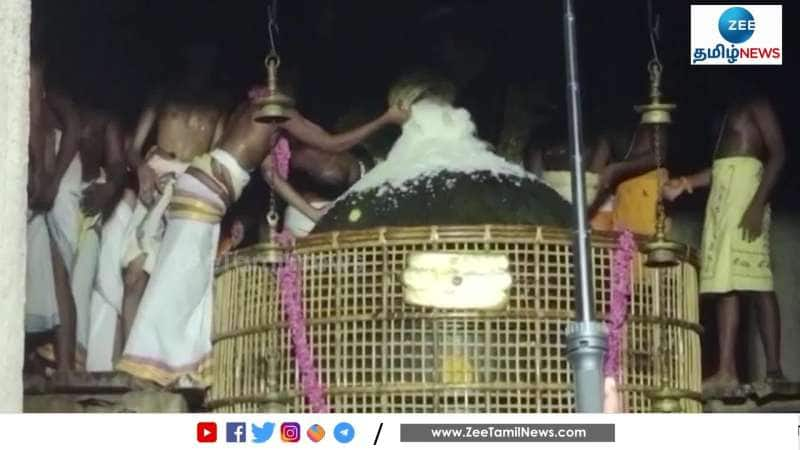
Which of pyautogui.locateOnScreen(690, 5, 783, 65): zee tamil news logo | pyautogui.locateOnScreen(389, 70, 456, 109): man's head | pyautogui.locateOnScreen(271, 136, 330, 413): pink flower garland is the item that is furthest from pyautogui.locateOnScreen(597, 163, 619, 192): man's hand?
pyautogui.locateOnScreen(271, 136, 330, 413): pink flower garland

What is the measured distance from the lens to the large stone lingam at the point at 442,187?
7398mm

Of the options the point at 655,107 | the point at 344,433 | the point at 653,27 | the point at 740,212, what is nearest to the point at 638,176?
the point at 655,107

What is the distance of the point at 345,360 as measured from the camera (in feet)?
23.9

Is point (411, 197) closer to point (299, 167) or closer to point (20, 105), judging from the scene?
point (299, 167)

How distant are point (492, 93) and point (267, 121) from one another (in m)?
0.81

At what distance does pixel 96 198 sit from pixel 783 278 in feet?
8.18

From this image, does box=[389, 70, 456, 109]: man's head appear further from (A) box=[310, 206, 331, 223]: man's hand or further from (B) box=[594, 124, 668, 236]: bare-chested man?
(B) box=[594, 124, 668, 236]: bare-chested man

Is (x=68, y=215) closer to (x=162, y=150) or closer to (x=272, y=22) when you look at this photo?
(x=162, y=150)

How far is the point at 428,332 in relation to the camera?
23.7 ft

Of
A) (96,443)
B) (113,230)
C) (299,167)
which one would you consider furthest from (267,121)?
(96,443)

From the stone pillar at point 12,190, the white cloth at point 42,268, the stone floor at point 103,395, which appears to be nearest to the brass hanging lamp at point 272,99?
the white cloth at point 42,268

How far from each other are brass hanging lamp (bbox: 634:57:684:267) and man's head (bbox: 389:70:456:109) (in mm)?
686

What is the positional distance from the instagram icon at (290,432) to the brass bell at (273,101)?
1.14m

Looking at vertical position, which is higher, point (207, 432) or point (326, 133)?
point (326, 133)
